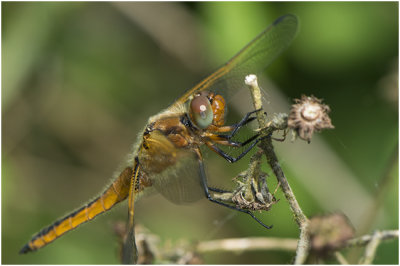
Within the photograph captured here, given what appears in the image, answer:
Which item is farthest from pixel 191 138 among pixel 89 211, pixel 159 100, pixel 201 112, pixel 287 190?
pixel 159 100

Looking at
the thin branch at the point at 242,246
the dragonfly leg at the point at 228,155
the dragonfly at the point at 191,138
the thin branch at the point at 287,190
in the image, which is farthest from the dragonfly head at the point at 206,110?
the thin branch at the point at 242,246

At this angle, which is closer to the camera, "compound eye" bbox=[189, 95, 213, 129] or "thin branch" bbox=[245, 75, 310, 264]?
"thin branch" bbox=[245, 75, 310, 264]

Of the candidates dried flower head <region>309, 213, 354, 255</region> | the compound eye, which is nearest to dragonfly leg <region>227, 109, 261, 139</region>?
Answer: the compound eye

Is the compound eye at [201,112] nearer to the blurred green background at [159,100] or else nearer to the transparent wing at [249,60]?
the transparent wing at [249,60]

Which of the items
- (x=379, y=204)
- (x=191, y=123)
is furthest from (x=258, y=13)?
(x=379, y=204)

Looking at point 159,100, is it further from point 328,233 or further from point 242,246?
point 328,233

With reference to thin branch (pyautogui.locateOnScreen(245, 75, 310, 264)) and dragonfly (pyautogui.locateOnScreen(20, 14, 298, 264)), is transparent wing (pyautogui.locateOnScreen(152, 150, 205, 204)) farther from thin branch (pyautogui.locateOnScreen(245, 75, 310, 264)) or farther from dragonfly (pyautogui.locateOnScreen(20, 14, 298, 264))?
thin branch (pyautogui.locateOnScreen(245, 75, 310, 264))
